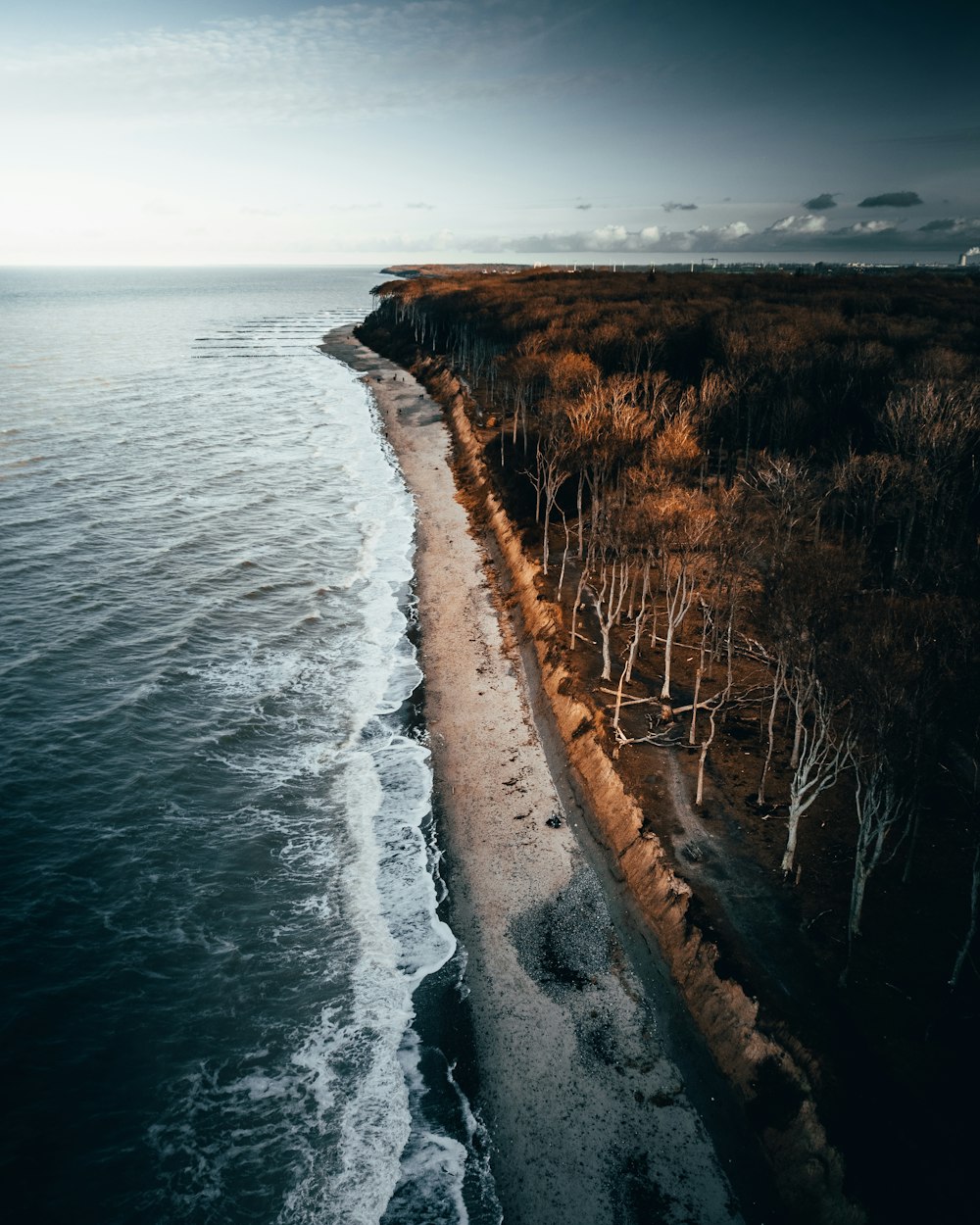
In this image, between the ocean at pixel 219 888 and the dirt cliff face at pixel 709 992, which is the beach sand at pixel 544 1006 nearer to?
the ocean at pixel 219 888

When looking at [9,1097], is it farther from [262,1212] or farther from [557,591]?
[557,591]

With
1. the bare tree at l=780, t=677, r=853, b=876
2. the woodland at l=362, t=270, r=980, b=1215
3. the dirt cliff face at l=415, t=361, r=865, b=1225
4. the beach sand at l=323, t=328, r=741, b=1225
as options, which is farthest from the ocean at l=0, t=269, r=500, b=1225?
the bare tree at l=780, t=677, r=853, b=876

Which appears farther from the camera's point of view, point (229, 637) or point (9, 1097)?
point (229, 637)

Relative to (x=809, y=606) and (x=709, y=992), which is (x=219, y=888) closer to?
(x=709, y=992)

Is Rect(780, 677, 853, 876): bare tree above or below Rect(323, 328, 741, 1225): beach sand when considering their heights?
above

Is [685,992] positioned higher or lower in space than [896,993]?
lower

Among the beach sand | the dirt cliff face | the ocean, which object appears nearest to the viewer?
the dirt cliff face

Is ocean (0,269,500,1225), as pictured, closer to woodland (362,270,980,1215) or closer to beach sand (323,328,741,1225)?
beach sand (323,328,741,1225)

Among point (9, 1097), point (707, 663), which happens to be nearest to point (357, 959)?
point (9, 1097)
